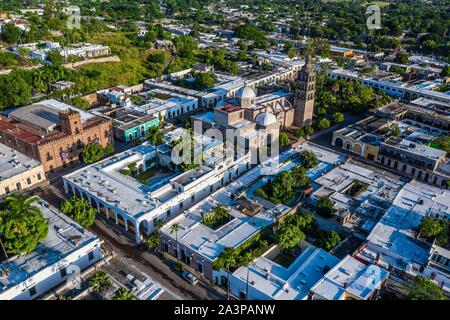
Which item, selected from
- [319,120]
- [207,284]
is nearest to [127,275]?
[207,284]

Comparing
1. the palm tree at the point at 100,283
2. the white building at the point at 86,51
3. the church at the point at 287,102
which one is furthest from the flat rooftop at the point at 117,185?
the white building at the point at 86,51

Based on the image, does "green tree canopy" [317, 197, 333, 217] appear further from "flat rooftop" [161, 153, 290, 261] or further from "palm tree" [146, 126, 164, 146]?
"palm tree" [146, 126, 164, 146]

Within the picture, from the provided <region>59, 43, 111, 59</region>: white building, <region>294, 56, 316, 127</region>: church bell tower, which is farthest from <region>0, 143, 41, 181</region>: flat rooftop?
<region>59, 43, 111, 59</region>: white building

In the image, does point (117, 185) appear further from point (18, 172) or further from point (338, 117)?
point (338, 117)

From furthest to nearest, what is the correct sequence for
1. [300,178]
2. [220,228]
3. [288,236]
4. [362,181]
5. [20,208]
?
[362,181], [300,178], [220,228], [288,236], [20,208]

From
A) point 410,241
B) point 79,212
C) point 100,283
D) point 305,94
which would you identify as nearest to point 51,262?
point 100,283
